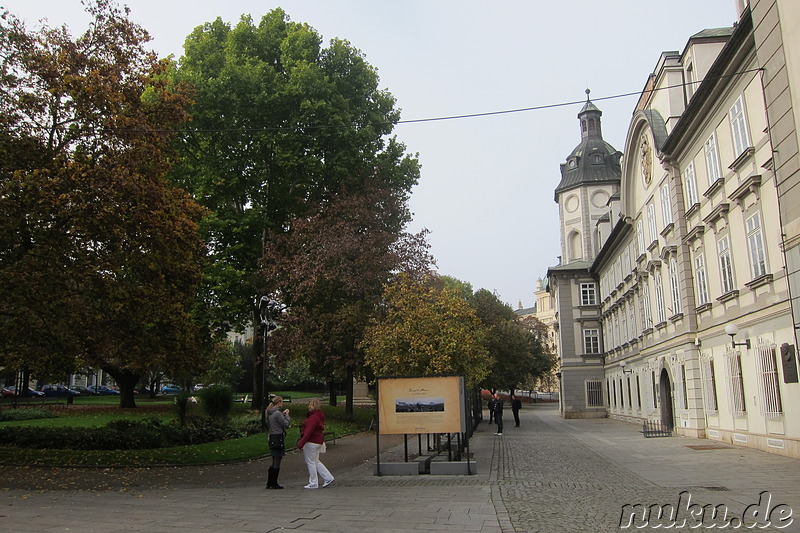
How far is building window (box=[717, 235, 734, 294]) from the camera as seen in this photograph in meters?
19.9

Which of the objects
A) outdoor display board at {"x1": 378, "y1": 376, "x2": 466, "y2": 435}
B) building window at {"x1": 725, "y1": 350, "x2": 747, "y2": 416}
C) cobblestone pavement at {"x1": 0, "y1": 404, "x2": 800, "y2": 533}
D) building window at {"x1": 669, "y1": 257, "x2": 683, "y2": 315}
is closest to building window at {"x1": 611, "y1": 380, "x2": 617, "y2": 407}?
building window at {"x1": 669, "y1": 257, "x2": 683, "y2": 315}

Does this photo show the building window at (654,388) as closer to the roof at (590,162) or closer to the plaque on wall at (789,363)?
the plaque on wall at (789,363)

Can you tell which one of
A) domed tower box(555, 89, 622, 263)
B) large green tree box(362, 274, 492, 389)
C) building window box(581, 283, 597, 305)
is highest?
domed tower box(555, 89, 622, 263)

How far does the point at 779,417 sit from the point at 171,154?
1804cm

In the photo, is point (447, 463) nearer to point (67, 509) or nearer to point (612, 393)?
point (67, 509)

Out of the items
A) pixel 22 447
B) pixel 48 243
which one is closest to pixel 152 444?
pixel 22 447

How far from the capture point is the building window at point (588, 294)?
47.5 meters

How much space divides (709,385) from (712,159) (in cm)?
786

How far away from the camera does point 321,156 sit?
2962 cm

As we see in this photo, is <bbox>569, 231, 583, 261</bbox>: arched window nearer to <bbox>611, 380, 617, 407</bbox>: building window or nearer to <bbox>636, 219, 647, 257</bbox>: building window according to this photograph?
<bbox>611, 380, 617, 407</bbox>: building window

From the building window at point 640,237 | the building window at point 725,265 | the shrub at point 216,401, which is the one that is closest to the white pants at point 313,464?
the shrub at point 216,401

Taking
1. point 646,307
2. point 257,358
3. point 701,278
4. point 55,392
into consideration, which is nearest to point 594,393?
point 646,307

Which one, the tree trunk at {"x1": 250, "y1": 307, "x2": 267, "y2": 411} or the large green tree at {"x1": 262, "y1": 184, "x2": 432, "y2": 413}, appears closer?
the large green tree at {"x1": 262, "y1": 184, "x2": 432, "y2": 413}

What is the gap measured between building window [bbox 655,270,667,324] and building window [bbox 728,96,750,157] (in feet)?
33.4
